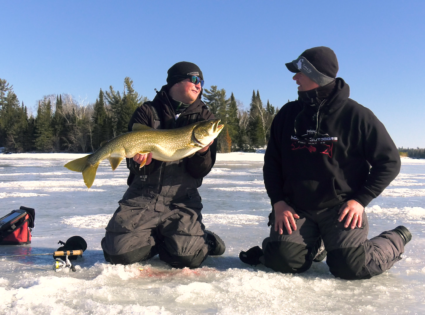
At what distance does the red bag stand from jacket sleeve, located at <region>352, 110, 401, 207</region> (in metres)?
3.20

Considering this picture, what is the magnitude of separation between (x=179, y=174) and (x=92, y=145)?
57752mm

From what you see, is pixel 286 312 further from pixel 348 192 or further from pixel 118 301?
pixel 348 192

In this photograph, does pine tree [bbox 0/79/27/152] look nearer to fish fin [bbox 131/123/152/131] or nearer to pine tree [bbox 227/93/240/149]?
pine tree [bbox 227/93/240/149]

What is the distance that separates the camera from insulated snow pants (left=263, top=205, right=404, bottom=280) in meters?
2.77

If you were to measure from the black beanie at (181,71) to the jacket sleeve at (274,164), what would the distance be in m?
0.92

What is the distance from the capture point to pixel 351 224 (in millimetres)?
2910

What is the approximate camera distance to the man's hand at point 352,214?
2.88m

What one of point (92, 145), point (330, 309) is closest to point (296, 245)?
point (330, 309)

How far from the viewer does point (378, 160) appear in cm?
299

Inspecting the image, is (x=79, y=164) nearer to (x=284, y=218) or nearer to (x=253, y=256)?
(x=253, y=256)

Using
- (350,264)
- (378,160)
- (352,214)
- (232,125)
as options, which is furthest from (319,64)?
(232,125)

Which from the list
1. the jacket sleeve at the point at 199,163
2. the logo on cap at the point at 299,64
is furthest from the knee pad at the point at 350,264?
the logo on cap at the point at 299,64

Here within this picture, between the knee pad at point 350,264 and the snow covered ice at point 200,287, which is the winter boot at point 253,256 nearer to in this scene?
Result: the snow covered ice at point 200,287

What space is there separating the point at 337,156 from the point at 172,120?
5.18ft
